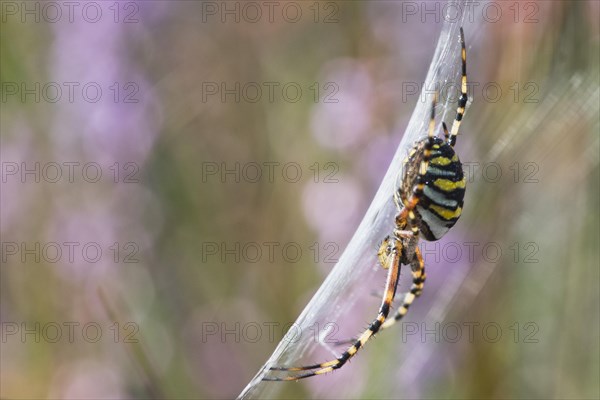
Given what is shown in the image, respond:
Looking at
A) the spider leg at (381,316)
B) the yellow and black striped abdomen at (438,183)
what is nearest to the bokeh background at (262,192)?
the spider leg at (381,316)

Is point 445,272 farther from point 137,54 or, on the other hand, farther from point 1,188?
point 1,188

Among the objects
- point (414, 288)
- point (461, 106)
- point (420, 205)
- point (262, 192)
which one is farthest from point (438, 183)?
point (262, 192)

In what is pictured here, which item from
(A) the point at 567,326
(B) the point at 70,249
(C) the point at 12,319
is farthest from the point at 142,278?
(A) the point at 567,326

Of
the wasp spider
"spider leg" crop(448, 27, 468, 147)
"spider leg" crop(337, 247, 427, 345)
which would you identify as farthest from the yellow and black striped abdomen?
"spider leg" crop(337, 247, 427, 345)

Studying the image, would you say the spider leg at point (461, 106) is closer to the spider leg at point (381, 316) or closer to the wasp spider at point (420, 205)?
the wasp spider at point (420, 205)

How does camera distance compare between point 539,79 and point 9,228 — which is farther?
point 9,228

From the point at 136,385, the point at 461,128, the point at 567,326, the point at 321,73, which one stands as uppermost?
the point at 321,73

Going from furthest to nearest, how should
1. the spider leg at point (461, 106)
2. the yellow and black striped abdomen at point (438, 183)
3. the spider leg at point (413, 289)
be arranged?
1. the spider leg at point (413, 289)
2. the spider leg at point (461, 106)
3. the yellow and black striped abdomen at point (438, 183)
